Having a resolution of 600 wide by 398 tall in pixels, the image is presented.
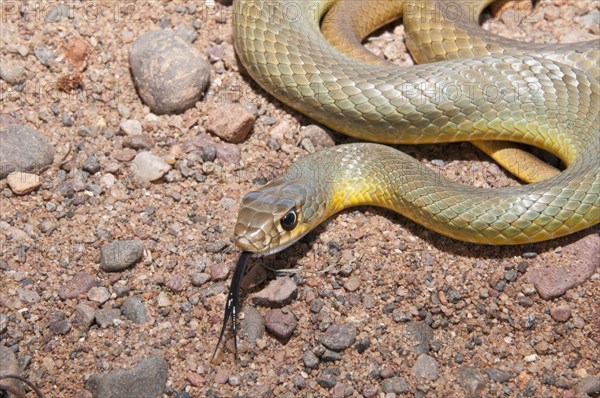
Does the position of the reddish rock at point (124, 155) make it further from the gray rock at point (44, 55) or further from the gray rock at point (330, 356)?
the gray rock at point (330, 356)

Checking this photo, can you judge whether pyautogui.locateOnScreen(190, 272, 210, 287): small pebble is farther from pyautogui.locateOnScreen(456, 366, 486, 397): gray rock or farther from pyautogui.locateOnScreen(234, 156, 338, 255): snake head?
pyautogui.locateOnScreen(456, 366, 486, 397): gray rock

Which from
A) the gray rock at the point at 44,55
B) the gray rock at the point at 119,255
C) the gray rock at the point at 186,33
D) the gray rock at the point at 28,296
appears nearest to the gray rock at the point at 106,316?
the gray rock at the point at 119,255

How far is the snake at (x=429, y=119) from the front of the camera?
4.96m

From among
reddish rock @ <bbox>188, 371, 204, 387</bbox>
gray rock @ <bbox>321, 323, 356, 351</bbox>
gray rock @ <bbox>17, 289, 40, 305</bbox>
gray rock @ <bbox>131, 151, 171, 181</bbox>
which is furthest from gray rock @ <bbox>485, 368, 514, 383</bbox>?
gray rock @ <bbox>17, 289, 40, 305</bbox>

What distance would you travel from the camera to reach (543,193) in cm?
496

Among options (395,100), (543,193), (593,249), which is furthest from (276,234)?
(593,249)

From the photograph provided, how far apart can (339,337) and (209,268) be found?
1.11 m

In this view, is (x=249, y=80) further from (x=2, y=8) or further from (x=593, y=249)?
(x=593, y=249)

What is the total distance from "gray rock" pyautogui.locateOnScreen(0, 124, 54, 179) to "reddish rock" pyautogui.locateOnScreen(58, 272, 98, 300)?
1.10 metres

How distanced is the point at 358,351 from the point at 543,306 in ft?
4.68

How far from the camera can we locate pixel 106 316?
4766mm

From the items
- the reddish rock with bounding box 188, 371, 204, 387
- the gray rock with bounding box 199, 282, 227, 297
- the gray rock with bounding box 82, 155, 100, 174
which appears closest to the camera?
the reddish rock with bounding box 188, 371, 204, 387

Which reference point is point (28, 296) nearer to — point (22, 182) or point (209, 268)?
point (22, 182)

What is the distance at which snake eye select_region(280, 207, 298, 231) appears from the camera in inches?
190
